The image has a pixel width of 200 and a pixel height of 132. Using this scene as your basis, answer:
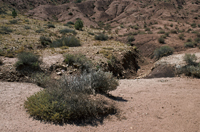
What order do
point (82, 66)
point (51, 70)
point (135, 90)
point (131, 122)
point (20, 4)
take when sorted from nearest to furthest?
1. point (131, 122)
2. point (135, 90)
3. point (51, 70)
4. point (82, 66)
5. point (20, 4)

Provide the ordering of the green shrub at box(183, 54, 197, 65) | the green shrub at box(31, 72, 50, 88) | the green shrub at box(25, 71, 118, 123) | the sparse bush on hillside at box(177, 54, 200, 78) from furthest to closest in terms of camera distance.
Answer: the green shrub at box(183, 54, 197, 65)
the sparse bush on hillside at box(177, 54, 200, 78)
the green shrub at box(31, 72, 50, 88)
the green shrub at box(25, 71, 118, 123)

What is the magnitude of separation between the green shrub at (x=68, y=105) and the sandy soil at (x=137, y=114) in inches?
8.9

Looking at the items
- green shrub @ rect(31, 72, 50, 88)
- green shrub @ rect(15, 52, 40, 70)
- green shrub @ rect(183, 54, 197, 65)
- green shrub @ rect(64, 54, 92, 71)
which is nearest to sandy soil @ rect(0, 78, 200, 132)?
green shrub @ rect(31, 72, 50, 88)

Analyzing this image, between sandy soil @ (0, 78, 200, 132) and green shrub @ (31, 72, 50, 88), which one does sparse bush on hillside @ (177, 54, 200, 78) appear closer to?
sandy soil @ (0, 78, 200, 132)

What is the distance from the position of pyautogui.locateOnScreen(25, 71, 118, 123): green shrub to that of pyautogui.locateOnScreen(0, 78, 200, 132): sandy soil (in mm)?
225

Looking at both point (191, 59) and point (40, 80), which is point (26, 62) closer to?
point (40, 80)

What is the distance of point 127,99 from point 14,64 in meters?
6.37

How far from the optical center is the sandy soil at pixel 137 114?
3.73 metres

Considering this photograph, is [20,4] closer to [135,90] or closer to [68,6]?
[68,6]

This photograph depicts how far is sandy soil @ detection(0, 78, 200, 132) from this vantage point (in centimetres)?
373

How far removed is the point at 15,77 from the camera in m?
7.71

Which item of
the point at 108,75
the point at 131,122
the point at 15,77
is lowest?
the point at 15,77

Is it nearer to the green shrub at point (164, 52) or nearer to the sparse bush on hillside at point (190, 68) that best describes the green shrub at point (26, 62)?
the sparse bush on hillside at point (190, 68)

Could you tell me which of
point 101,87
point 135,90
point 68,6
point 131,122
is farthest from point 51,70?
point 68,6
